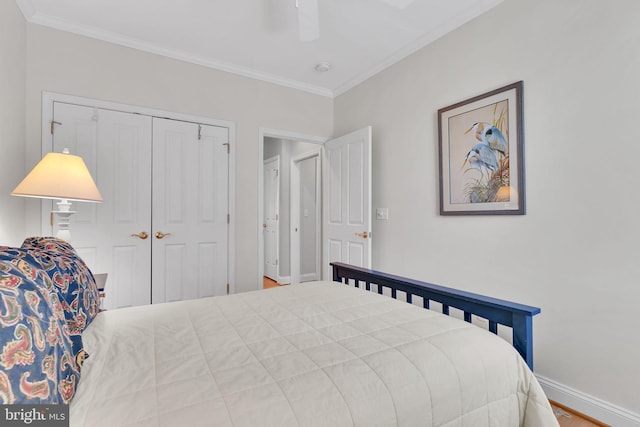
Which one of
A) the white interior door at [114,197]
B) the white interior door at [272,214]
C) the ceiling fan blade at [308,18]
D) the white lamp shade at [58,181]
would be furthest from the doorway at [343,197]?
the white lamp shade at [58,181]

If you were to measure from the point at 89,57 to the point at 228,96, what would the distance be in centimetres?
119

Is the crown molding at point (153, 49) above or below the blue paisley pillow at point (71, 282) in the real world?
above

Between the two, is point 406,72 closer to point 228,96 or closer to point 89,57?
point 228,96

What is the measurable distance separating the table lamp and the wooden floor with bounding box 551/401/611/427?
3.05m

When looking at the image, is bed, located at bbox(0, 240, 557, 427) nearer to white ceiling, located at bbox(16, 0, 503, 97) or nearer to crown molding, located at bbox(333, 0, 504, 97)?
white ceiling, located at bbox(16, 0, 503, 97)

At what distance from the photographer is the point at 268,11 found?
2436 mm

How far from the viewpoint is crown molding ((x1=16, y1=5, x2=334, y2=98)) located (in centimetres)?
248

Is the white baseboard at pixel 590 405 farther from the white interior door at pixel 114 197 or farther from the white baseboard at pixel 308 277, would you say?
the white baseboard at pixel 308 277

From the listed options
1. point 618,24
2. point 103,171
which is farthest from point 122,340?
point 618,24

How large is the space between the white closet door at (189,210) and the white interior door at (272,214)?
76.8 inches

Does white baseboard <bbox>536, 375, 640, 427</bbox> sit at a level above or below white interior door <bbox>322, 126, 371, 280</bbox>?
below

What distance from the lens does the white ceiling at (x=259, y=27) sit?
236cm

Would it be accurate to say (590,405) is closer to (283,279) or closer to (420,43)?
(420,43)

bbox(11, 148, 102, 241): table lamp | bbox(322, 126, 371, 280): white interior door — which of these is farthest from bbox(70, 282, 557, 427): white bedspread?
bbox(322, 126, 371, 280): white interior door
